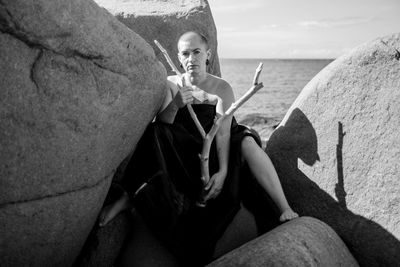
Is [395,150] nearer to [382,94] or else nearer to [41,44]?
[382,94]

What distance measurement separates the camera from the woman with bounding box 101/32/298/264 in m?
3.22

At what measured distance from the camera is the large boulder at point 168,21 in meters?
4.90

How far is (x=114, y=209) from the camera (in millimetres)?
3355

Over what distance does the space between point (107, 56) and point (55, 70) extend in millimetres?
378

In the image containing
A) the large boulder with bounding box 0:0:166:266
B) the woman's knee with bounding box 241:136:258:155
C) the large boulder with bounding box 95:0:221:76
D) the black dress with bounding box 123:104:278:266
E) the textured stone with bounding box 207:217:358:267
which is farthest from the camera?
the large boulder with bounding box 95:0:221:76

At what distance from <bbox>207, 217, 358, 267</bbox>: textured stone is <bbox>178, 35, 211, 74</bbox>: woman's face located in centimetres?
179

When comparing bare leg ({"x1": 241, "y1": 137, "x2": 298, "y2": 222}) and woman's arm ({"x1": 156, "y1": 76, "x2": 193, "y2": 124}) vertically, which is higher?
woman's arm ({"x1": 156, "y1": 76, "x2": 193, "y2": 124})

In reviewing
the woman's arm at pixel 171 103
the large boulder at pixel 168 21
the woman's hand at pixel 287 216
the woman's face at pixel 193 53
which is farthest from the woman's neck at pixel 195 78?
the woman's hand at pixel 287 216

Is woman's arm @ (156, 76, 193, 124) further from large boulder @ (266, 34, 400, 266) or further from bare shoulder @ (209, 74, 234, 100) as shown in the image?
large boulder @ (266, 34, 400, 266)

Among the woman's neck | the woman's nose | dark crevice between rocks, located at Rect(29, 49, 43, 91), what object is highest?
the woman's nose

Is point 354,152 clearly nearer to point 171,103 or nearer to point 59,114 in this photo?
point 171,103

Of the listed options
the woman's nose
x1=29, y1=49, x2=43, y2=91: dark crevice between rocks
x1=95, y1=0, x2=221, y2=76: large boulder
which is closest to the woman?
the woman's nose

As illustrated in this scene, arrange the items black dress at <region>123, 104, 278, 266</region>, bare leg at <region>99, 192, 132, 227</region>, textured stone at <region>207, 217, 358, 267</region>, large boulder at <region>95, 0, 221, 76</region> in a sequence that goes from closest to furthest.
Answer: textured stone at <region>207, 217, 358, 267</region> < black dress at <region>123, 104, 278, 266</region> < bare leg at <region>99, 192, 132, 227</region> < large boulder at <region>95, 0, 221, 76</region>

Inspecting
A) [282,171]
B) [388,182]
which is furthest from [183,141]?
[388,182]
